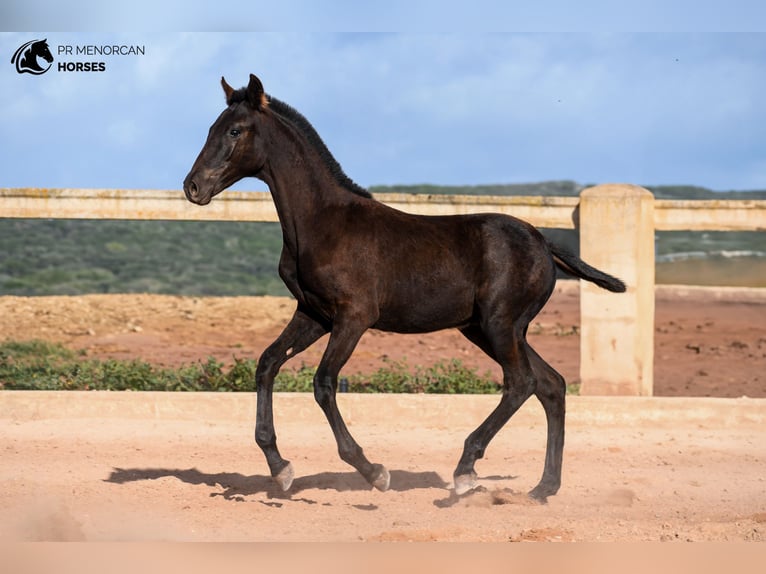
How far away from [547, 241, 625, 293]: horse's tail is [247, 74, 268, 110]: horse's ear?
221 cm

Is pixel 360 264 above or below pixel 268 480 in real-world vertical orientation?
above

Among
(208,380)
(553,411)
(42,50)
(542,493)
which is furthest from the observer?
(42,50)

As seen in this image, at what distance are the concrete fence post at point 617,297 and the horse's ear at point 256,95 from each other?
4.55 metres

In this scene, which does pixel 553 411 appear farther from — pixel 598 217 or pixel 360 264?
pixel 598 217

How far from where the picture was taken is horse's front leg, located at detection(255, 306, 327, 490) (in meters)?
7.66

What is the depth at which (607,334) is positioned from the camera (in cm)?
1124

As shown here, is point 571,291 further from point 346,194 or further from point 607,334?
point 346,194

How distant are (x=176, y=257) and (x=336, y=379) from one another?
3226 centimetres

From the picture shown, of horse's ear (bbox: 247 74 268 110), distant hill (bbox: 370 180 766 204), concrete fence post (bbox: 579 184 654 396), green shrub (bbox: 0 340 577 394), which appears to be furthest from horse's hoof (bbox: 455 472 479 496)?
distant hill (bbox: 370 180 766 204)

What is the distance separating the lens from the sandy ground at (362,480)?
6.82 m

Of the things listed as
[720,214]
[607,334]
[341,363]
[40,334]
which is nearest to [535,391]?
[341,363]

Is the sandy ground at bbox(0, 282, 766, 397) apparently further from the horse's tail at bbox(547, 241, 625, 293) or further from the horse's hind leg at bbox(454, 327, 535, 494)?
the horse's hind leg at bbox(454, 327, 535, 494)

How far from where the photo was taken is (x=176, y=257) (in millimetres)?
38844

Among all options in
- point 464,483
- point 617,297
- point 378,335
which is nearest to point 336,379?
point 464,483
